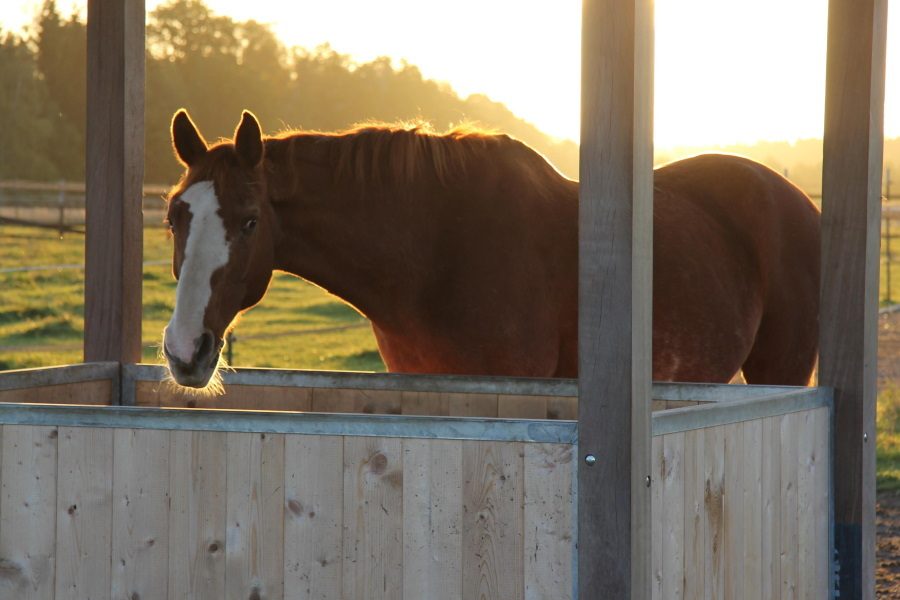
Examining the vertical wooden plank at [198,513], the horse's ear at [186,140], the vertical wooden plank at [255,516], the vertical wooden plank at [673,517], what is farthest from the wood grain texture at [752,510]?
the horse's ear at [186,140]

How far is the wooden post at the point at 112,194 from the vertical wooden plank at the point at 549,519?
2.24 m

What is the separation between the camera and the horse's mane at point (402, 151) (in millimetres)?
4504

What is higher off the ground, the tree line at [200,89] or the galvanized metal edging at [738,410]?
the tree line at [200,89]

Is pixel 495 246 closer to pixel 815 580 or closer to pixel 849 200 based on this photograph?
pixel 849 200

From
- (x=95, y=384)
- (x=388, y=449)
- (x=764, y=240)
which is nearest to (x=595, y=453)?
(x=388, y=449)

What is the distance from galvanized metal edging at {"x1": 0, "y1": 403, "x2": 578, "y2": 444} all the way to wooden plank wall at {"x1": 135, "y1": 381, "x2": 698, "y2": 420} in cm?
107

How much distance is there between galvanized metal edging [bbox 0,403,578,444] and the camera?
8.77ft

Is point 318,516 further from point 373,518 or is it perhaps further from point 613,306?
point 613,306

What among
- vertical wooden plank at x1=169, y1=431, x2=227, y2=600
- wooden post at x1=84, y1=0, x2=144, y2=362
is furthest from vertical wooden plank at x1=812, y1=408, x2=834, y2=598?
wooden post at x1=84, y1=0, x2=144, y2=362

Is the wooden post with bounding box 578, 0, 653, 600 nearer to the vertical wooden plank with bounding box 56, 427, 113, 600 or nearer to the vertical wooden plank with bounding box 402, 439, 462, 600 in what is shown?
the vertical wooden plank with bounding box 402, 439, 462, 600

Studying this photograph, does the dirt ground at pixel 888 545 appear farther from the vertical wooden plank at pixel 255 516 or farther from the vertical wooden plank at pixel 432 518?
the vertical wooden plank at pixel 255 516

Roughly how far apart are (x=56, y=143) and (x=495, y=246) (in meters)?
37.1

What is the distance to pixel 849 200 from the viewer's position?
3729 millimetres

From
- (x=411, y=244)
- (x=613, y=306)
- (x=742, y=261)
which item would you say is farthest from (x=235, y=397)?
(x=742, y=261)
